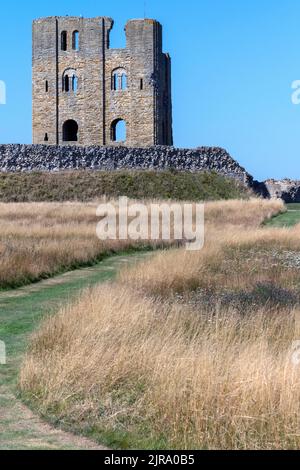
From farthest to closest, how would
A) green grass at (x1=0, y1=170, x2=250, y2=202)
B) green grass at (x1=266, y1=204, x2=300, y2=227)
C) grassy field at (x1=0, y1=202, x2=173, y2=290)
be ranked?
1. green grass at (x1=0, y1=170, x2=250, y2=202)
2. green grass at (x1=266, y1=204, x2=300, y2=227)
3. grassy field at (x1=0, y1=202, x2=173, y2=290)

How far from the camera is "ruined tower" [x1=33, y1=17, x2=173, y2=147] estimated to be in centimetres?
4609

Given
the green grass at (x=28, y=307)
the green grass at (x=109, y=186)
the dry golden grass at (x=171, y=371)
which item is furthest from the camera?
the green grass at (x=109, y=186)

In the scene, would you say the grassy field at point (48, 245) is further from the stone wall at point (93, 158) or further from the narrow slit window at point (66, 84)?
the narrow slit window at point (66, 84)

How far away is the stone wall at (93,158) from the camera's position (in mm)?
42438

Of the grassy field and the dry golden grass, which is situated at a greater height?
the grassy field

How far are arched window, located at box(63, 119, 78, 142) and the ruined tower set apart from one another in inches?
27.3

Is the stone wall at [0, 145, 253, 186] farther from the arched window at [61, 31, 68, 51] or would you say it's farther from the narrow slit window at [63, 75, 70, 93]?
the arched window at [61, 31, 68, 51]

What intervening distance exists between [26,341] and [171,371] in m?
2.81

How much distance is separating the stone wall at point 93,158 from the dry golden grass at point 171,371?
3298 centimetres

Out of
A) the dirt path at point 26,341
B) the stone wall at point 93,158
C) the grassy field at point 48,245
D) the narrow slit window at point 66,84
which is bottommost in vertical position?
the dirt path at point 26,341

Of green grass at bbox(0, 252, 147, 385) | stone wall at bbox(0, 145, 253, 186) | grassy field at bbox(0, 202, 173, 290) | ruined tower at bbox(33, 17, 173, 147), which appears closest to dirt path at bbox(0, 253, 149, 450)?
green grass at bbox(0, 252, 147, 385)

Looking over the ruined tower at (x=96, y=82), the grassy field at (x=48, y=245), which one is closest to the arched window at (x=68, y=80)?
the ruined tower at (x=96, y=82)

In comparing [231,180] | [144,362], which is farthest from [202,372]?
[231,180]

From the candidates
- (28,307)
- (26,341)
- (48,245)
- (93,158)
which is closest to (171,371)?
(26,341)
